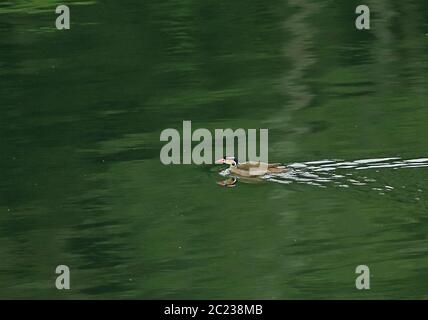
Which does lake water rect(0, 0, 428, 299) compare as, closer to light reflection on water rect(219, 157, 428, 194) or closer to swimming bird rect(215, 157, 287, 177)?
light reflection on water rect(219, 157, 428, 194)

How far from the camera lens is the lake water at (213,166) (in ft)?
34.6

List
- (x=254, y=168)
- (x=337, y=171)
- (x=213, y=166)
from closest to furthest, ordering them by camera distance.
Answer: (x=337, y=171)
(x=254, y=168)
(x=213, y=166)

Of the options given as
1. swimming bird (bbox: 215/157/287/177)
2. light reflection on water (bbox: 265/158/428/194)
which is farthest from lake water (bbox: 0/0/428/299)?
swimming bird (bbox: 215/157/287/177)

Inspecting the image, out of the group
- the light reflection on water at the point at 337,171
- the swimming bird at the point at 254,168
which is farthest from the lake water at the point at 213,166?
the swimming bird at the point at 254,168

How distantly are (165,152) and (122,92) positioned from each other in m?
3.44

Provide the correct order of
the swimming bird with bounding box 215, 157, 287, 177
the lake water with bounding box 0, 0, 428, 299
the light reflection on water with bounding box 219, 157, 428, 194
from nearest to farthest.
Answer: the lake water with bounding box 0, 0, 428, 299, the light reflection on water with bounding box 219, 157, 428, 194, the swimming bird with bounding box 215, 157, 287, 177

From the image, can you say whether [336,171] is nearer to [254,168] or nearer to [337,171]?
[337,171]

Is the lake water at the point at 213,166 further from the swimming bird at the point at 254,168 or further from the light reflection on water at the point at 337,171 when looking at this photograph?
the swimming bird at the point at 254,168

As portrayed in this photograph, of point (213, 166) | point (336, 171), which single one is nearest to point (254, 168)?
point (213, 166)

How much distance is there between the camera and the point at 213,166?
12.9 metres

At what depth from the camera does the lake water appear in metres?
10.6

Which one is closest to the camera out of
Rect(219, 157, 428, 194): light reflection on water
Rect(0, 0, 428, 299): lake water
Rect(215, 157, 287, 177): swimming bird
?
Rect(0, 0, 428, 299): lake water

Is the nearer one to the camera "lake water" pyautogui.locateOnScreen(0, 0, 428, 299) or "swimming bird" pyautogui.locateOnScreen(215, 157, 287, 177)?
"lake water" pyautogui.locateOnScreen(0, 0, 428, 299)

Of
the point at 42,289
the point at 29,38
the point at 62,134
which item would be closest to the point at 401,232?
the point at 42,289
